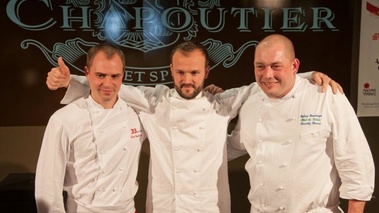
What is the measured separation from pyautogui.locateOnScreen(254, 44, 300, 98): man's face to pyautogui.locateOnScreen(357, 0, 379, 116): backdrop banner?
4.08 ft

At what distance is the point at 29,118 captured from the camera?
3.04 meters

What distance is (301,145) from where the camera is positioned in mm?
2141

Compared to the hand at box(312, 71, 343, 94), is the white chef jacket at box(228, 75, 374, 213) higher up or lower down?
lower down

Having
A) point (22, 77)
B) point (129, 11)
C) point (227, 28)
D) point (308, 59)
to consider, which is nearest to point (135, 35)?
point (129, 11)

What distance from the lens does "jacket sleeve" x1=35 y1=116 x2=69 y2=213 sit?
7.09ft

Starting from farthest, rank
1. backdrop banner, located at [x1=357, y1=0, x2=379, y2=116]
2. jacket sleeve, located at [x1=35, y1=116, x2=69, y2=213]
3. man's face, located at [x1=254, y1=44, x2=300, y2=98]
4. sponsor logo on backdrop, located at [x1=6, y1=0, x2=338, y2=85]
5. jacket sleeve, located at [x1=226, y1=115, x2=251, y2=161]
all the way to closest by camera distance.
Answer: backdrop banner, located at [x1=357, y1=0, x2=379, y2=116] < sponsor logo on backdrop, located at [x1=6, y1=0, x2=338, y2=85] < jacket sleeve, located at [x1=226, y1=115, x2=251, y2=161] < jacket sleeve, located at [x1=35, y1=116, x2=69, y2=213] < man's face, located at [x1=254, y1=44, x2=300, y2=98]

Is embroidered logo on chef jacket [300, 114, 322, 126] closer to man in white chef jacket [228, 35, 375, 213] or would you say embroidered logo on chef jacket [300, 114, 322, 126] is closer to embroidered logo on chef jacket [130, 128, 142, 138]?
man in white chef jacket [228, 35, 375, 213]

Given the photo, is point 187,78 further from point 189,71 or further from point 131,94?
point 131,94

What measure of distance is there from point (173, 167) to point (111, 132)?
0.41m

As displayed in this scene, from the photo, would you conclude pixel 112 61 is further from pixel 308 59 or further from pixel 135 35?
pixel 308 59

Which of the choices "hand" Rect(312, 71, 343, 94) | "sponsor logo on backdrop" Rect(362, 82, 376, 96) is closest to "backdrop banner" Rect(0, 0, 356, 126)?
"sponsor logo on backdrop" Rect(362, 82, 376, 96)

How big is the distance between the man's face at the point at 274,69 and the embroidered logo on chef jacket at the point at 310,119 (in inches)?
7.1

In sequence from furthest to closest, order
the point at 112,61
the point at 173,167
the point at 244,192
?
1. the point at 244,192
2. the point at 173,167
3. the point at 112,61

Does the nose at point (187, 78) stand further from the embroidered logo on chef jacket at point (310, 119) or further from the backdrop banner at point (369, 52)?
the backdrop banner at point (369, 52)
